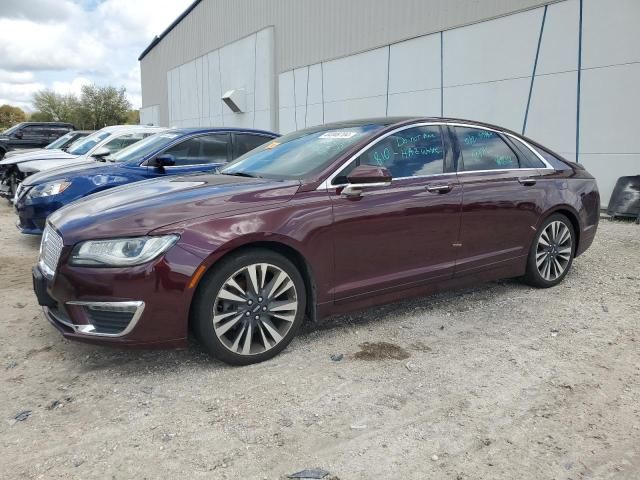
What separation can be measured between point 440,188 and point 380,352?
136 cm

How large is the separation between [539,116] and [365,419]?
922 cm

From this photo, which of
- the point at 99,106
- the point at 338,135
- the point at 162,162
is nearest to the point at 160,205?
the point at 338,135

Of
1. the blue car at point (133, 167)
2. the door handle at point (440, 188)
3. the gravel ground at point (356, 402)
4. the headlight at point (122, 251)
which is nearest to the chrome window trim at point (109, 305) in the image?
the headlight at point (122, 251)

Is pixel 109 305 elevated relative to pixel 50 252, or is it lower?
lower

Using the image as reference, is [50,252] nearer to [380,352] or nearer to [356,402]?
[356,402]

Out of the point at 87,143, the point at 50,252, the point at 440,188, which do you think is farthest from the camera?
the point at 87,143

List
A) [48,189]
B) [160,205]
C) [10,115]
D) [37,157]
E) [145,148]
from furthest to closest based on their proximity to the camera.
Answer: [10,115] → [37,157] → [145,148] → [48,189] → [160,205]

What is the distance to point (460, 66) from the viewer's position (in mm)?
11852

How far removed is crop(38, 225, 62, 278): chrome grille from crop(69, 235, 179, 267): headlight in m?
0.23

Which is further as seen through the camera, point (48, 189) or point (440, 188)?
point (48, 189)

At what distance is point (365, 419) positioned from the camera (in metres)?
2.75

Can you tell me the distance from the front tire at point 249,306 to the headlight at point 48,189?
4.17 m

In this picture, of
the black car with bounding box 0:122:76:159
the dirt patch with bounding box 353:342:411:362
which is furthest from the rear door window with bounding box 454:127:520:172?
the black car with bounding box 0:122:76:159

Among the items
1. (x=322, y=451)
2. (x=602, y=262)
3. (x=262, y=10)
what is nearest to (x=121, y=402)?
(x=322, y=451)
